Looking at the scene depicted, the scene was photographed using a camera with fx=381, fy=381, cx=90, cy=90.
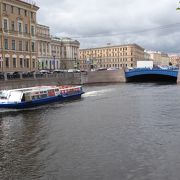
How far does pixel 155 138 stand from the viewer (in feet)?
74.4

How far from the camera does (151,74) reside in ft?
290

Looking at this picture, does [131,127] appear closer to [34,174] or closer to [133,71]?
[34,174]

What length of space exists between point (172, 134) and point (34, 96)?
798 inches

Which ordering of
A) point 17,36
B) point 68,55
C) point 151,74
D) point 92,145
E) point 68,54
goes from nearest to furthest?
point 92,145 → point 17,36 → point 151,74 → point 68,55 → point 68,54

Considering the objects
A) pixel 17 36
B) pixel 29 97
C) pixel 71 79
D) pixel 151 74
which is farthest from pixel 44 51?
pixel 29 97

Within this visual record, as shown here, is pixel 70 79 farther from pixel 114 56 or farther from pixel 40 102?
pixel 114 56

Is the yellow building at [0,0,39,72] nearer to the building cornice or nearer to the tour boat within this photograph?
the building cornice

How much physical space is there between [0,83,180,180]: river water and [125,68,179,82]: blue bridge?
49.2 m

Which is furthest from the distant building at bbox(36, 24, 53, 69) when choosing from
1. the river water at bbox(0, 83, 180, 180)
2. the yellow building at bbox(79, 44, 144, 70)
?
the river water at bbox(0, 83, 180, 180)

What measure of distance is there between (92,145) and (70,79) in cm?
5753

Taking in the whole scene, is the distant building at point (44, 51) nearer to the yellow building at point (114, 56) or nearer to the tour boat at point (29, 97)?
the yellow building at point (114, 56)

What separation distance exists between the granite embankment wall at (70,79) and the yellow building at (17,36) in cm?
855

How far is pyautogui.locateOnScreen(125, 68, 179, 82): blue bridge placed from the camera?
82.5m

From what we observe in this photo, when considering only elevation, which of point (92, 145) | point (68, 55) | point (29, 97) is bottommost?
point (92, 145)
